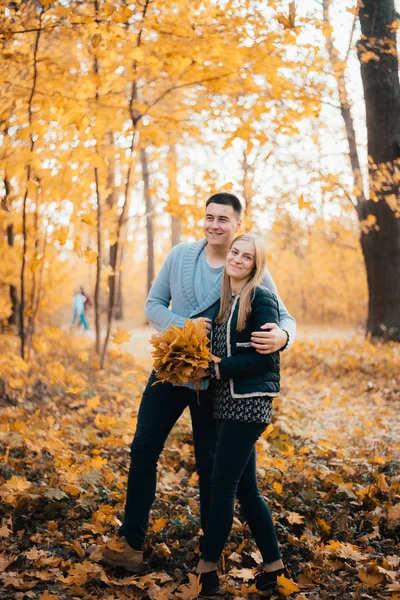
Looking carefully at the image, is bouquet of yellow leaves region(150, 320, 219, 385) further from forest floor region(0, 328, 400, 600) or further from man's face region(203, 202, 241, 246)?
forest floor region(0, 328, 400, 600)

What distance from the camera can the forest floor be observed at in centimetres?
270

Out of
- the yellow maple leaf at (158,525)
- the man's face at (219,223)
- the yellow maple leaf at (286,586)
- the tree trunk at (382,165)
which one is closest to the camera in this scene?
the yellow maple leaf at (286,586)

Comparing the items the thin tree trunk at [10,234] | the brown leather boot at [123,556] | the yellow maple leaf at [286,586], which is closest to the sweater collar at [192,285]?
the brown leather boot at [123,556]

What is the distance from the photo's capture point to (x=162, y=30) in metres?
4.31

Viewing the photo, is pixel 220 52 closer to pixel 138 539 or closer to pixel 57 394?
pixel 138 539

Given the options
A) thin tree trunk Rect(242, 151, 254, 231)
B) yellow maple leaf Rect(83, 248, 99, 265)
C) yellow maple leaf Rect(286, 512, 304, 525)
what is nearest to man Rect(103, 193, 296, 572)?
yellow maple leaf Rect(286, 512, 304, 525)

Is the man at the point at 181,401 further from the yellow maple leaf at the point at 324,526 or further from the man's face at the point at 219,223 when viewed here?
the yellow maple leaf at the point at 324,526

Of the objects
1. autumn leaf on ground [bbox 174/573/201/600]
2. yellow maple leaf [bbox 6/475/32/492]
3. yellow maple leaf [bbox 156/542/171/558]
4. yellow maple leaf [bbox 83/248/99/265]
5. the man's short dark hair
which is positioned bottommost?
yellow maple leaf [bbox 156/542/171/558]

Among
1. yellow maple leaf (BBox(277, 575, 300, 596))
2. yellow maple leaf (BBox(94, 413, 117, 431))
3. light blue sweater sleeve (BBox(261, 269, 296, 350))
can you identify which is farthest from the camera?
yellow maple leaf (BBox(94, 413, 117, 431))

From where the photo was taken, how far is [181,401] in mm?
2750

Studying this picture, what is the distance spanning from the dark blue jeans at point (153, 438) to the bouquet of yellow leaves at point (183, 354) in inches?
9.3

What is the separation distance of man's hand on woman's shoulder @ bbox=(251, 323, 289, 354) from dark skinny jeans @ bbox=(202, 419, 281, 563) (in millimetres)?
344

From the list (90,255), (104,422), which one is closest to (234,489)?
(104,422)

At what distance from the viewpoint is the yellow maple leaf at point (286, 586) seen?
254 cm
